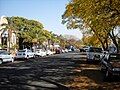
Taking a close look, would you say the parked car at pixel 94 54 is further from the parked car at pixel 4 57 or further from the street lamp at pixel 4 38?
the street lamp at pixel 4 38

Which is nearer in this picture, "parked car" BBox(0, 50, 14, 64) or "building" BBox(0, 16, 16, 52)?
"parked car" BBox(0, 50, 14, 64)

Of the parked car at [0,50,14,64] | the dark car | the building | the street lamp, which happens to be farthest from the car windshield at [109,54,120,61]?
the street lamp

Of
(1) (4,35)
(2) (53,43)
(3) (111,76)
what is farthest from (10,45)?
(2) (53,43)

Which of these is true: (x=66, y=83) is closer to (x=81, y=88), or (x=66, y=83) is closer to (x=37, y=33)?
(x=81, y=88)

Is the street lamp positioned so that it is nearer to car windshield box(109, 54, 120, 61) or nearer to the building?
the building

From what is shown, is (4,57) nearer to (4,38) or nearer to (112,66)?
(112,66)

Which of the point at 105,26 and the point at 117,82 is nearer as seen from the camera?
the point at 117,82

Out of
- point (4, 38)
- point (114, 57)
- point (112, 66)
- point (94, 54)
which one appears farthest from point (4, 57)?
point (4, 38)

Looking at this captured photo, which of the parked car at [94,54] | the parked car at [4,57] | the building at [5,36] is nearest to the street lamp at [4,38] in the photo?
the building at [5,36]

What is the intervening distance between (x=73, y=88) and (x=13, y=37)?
189 ft

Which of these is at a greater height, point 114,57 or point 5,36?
point 5,36

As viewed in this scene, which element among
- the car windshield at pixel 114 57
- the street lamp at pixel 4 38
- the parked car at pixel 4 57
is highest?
the street lamp at pixel 4 38

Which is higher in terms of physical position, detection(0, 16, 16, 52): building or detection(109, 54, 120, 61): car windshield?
detection(0, 16, 16, 52): building

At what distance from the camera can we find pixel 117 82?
19.2 m
